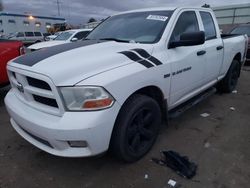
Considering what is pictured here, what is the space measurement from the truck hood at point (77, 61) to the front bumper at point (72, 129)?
13.9 inches

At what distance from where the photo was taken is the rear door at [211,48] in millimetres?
3979

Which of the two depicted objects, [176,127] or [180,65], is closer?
[180,65]

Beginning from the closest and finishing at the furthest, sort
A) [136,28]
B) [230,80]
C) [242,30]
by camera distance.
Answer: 1. [136,28]
2. [230,80]
3. [242,30]

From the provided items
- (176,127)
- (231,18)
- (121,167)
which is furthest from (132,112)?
(231,18)

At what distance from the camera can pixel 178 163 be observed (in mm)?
2777

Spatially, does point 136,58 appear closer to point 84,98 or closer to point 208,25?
point 84,98

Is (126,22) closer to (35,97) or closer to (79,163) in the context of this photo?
(35,97)

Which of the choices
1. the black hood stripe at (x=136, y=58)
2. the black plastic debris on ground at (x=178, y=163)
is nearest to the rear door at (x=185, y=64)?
the black hood stripe at (x=136, y=58)

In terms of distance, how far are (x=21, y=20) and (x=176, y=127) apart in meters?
37.8

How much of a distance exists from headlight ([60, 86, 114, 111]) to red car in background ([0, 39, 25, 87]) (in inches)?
119

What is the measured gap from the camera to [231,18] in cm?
2455

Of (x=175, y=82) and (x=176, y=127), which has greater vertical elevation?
(x=175, y=82)

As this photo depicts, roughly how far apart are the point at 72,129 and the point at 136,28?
1896mm

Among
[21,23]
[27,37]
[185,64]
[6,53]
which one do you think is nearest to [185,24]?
[185,64]
